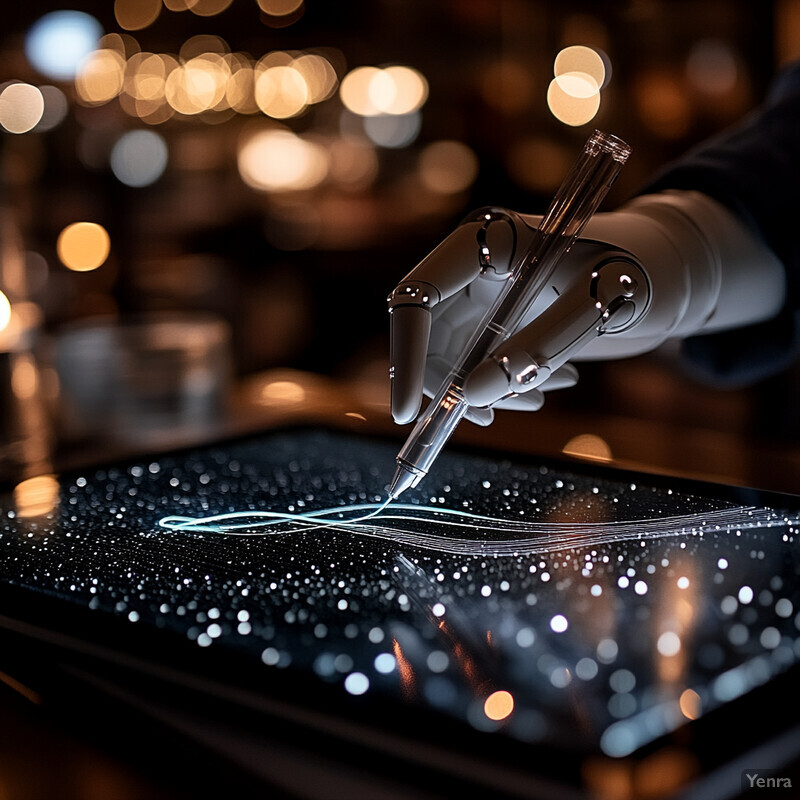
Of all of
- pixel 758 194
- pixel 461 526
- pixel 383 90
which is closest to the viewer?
pixel 461 526

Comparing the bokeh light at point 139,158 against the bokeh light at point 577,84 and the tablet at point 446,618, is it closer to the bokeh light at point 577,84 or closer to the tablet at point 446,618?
the bokeh light at point 577,84

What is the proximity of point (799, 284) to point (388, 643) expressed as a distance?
428 mm

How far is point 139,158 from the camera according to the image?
295 cm

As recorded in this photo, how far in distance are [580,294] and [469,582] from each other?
0.48ft

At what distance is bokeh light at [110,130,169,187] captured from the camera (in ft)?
9.48

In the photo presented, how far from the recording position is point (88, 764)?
289 mm

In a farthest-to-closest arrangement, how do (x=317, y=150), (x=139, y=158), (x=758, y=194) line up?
(x=139, y=158) < (x=317, y=150) < (x=758, y=194)

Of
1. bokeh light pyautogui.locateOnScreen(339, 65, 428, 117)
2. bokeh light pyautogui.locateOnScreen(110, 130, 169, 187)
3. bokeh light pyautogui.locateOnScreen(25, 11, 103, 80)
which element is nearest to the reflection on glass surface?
bokeh light pyautogui.locateOnScreen(25, 11, 103, 80)

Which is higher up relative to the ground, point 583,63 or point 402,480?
point 583,63

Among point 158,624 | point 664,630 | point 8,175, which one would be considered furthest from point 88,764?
point 8,175

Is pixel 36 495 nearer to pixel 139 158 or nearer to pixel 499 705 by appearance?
pixel 499 705

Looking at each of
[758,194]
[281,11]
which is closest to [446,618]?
[758,194]

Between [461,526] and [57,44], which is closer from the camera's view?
[461,526]

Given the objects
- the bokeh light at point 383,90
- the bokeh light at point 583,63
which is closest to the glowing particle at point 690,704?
the bokeh light at point 583,63
